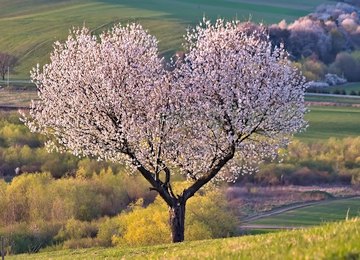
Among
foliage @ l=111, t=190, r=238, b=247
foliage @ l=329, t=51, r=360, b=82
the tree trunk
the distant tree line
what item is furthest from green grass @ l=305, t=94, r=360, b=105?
the tree trunk

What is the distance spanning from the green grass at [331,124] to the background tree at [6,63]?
153ft

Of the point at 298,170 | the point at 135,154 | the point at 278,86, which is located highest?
the point at 278,86

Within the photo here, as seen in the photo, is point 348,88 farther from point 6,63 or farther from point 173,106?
point 173,106

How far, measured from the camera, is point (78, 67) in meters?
30.3

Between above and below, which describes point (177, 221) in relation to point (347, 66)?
above

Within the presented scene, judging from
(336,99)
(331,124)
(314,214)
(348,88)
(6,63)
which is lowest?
(314,214)

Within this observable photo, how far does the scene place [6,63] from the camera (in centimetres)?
11456

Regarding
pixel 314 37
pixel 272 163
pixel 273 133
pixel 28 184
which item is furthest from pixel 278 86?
pixel 314 37

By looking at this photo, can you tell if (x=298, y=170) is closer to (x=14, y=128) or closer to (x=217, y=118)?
(x=14, y=128)

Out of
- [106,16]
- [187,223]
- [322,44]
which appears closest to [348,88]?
[322,44]

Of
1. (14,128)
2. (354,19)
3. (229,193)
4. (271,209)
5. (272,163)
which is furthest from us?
(354,19)

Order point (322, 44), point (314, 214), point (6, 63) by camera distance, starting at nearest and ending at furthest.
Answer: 1. point (314, 214)
2. point (6, 63)
3. point (322, 44)

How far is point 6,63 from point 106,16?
40.1 metres

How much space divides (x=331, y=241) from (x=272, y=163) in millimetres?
58255
